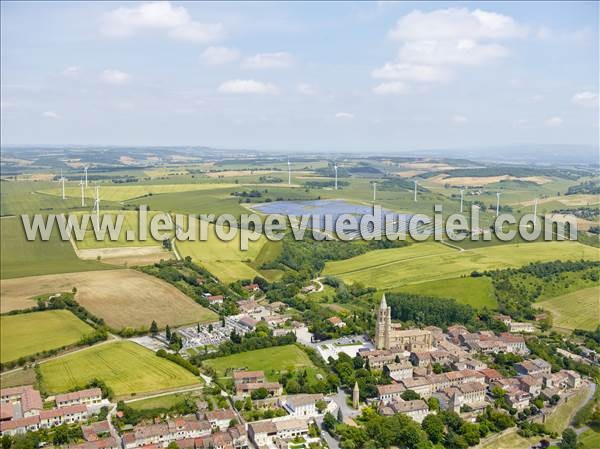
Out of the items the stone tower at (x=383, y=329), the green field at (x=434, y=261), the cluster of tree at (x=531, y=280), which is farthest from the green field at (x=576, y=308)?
the stone tower at (x=383, y=329)

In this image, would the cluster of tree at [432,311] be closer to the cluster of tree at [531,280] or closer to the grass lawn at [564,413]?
the cluster of tree at [531,280]

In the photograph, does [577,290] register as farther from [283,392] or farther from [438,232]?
[283,392]

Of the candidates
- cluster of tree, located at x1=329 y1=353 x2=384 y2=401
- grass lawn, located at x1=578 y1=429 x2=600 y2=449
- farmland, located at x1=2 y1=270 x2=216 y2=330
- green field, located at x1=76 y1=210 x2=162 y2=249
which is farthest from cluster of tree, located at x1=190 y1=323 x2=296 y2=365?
green field, located at x1=76 y1=210 x2=162 y2=249

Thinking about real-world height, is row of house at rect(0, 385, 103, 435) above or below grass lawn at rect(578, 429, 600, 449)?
above

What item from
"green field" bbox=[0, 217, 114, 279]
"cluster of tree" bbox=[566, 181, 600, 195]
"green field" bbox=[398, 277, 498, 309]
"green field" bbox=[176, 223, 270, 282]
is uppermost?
"cluster of tree" bbox=[566, 181, 600, 195]

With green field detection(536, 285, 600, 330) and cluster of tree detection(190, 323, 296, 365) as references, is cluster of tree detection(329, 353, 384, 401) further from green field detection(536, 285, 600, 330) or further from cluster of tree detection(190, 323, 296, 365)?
green field detection(536, 285, 600, 330)

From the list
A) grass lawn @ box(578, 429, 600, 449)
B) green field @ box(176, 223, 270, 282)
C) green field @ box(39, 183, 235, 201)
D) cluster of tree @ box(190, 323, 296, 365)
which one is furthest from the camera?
green field @ box(39, 183, 235, 201)
